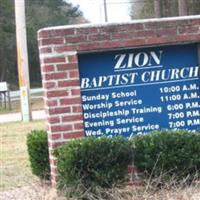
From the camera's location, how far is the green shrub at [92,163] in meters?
7.15

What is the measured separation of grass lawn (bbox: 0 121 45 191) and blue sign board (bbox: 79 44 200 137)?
148 centimetres

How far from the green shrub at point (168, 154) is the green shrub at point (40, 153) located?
1514 mm

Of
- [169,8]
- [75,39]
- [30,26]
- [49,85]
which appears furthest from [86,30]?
[30,26]

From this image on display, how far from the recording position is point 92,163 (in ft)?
23.6

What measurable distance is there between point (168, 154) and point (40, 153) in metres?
1.92

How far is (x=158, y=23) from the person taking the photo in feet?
26.9

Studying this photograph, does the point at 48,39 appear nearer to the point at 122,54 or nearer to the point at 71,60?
the point at 71,60

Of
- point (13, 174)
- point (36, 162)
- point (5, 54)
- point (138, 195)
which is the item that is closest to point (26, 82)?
point (13, 174)

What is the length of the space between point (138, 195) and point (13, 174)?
14.4ft

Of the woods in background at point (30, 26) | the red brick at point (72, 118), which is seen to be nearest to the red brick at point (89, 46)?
the red brick at point (72, 118)

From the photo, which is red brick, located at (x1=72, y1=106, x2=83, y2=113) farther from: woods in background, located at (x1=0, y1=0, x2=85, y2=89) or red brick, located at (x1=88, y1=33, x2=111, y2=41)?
woods in background, located at (x1=0, y1=0, x2=85, y2=89)

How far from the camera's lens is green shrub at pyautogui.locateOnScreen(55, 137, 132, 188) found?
23.5 ft

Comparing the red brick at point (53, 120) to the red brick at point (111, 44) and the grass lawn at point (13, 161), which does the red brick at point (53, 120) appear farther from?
the grass lawn at point (13, 161)

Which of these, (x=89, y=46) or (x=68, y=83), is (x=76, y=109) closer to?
(x=68, y=83)
